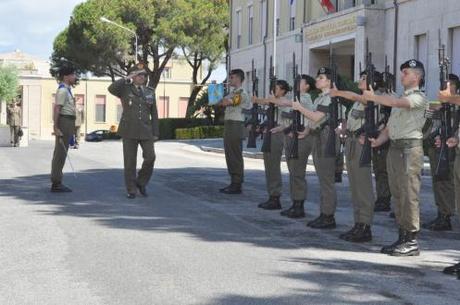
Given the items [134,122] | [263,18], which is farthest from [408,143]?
[263,18]

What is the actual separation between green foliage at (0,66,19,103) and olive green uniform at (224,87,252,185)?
46607 millimetres

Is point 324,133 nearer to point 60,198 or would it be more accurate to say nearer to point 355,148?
point 355,148

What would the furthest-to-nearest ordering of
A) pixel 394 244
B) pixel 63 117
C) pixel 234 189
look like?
1. pixel 234 189
2. pixel 63 117
3. pixel 394 244

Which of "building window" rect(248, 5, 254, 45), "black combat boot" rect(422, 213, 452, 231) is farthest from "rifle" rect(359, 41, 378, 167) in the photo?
"building window" rect(248, 5, 254, 45)

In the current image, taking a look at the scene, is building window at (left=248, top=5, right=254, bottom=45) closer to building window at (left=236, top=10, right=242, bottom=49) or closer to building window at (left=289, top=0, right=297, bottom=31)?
building window at (left=236, top=10, right=242, bottom=49)

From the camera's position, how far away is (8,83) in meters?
57.4

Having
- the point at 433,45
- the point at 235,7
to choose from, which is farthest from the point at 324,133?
the point at 235,7

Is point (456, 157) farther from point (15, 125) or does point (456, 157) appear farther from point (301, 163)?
point (15, 125)

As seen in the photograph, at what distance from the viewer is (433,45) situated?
27344 millimetres

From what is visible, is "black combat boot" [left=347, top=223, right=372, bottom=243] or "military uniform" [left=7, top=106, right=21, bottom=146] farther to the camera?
"military uniform" [left=7, top=106, right=21, bottom=146]

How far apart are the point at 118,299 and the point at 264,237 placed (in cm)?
301

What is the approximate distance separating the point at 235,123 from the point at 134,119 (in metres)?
1.69

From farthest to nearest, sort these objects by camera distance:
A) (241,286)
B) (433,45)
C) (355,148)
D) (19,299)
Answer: (433,45), (355,148), (241,286), (19,299)

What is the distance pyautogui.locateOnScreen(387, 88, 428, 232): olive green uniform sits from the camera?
23.7 feet
